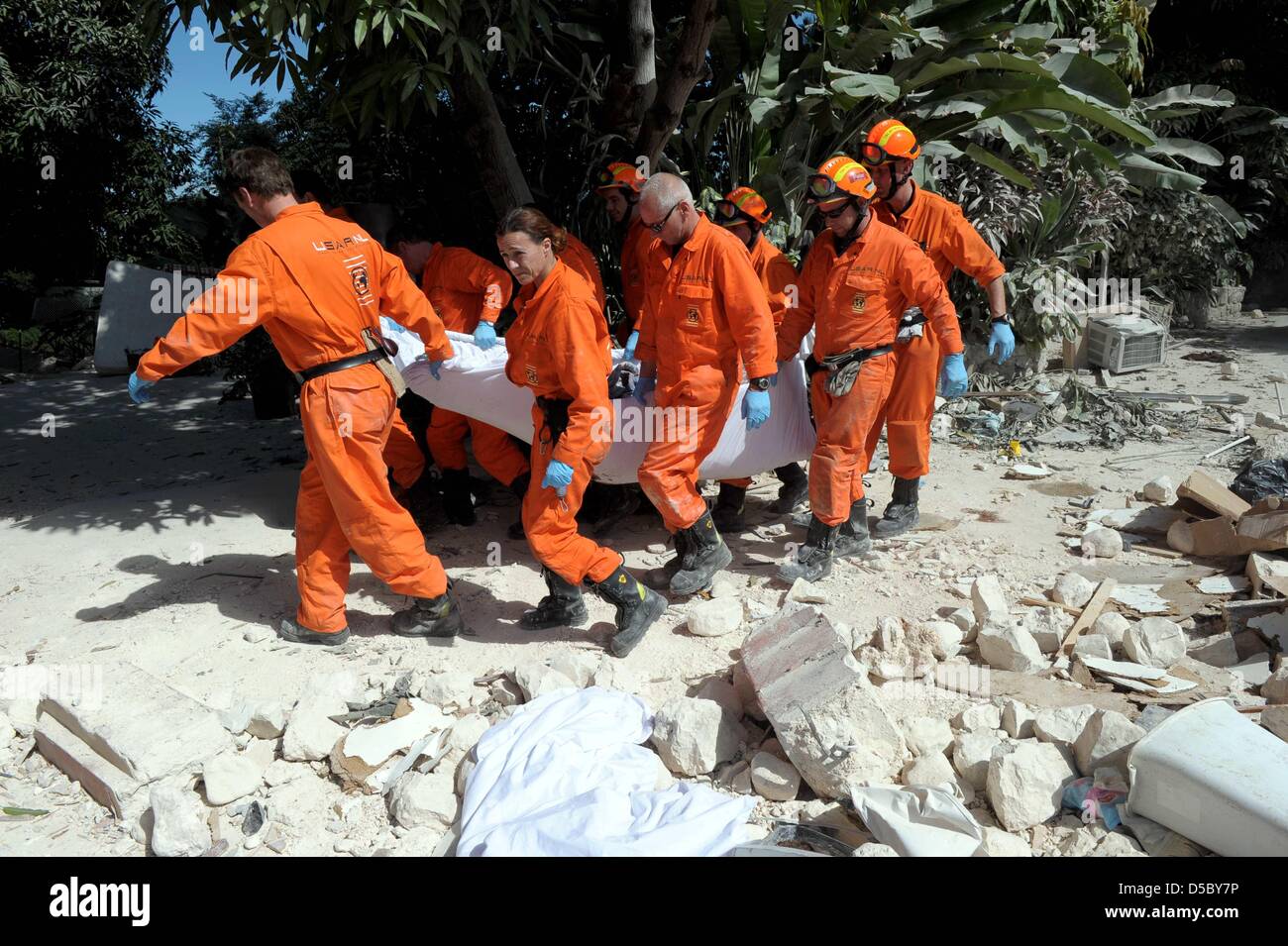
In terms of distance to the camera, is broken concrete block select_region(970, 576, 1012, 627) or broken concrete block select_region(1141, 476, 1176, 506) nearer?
broken concrete block select_region(970, 576, 1012, 627)

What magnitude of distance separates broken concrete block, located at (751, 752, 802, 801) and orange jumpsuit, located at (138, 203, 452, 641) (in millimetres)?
1606

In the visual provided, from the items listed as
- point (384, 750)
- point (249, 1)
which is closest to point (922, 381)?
point (384, 750)

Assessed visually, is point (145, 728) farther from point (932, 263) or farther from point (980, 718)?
point (932, 263)

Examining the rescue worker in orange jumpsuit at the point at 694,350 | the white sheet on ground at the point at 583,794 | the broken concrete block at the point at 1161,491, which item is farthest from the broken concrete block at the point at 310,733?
the broken concrete block at the point at 1161,491

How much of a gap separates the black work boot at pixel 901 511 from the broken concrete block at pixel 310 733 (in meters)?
A: 2.95

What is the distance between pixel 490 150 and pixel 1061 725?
413 centimetres

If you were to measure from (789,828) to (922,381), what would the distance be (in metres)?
2.66

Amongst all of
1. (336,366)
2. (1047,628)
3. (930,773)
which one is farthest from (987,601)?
(336,366)

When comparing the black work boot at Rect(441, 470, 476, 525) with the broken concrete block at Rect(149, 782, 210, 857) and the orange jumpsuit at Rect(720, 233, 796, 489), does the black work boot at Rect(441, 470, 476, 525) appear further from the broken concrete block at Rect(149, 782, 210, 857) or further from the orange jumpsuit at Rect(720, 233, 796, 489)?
the broken concrete block at Rect(149, 782, 210, 857)

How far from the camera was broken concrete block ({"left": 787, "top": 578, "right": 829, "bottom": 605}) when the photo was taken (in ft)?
14.2

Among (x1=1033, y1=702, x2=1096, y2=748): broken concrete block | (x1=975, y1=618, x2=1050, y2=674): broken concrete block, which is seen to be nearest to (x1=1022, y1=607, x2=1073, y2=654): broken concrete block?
(x1=975, y1=618, x2=1050, y2=674): broken concrete block

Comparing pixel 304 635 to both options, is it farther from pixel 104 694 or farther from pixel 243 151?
pixel 243 151

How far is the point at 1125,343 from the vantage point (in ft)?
27.1
